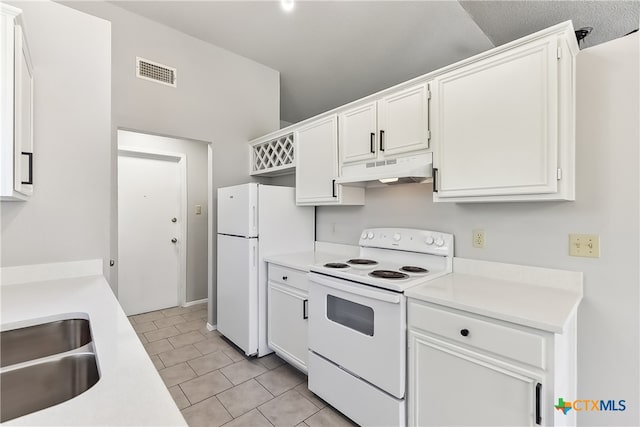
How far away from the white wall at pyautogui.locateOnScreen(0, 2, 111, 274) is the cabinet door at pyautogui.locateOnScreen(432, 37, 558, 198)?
85.5 inches

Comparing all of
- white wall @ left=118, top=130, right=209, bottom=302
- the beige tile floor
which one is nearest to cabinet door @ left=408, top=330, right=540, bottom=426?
the beige tile floor

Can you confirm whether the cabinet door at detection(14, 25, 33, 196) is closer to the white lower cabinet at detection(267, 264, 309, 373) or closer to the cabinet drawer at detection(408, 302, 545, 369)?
the white lower cabinet at detection(267, 264, 309, 373)

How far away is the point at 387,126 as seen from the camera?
2.02 metres

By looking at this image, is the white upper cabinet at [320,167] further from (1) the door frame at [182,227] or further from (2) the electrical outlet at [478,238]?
(1) the door frame at [182,227]

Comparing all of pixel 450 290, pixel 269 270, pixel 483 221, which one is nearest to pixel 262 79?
pixel 269 270

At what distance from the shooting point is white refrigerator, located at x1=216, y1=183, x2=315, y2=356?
2.55 meters

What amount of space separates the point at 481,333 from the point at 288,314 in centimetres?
150

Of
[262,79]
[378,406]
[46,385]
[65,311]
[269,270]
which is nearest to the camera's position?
[46,385]

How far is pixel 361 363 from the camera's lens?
1.70 metres

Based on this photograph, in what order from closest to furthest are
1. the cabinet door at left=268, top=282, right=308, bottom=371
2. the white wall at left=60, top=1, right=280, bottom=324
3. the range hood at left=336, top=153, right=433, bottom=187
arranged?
the range hood at left=336, top=153, right=433, bottom=187, the cabinet door at left=268, top=282, right=308, bottom=371, the white wall at left=60, top=1, right=280, bottom=324

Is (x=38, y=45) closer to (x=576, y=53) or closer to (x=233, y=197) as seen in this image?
(x=233, y=197)

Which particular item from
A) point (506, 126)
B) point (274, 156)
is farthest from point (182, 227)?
point (506, 126)

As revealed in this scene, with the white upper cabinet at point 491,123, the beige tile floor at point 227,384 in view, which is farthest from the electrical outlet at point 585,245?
the beige tile floor at point 227,384

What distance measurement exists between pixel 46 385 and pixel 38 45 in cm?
193
